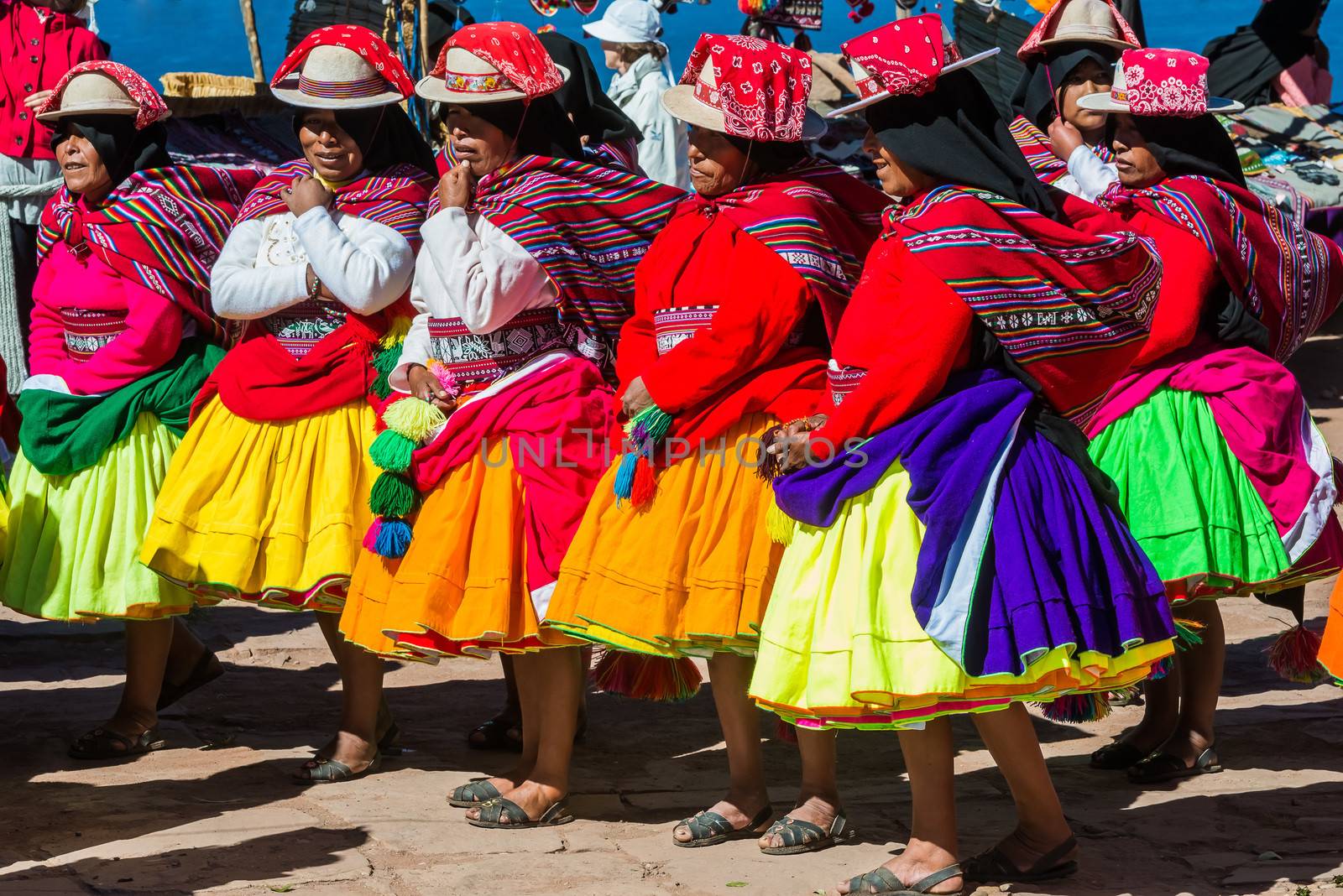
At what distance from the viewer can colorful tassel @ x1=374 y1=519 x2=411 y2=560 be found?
4.39 metres

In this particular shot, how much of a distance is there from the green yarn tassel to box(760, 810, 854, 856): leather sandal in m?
1.37

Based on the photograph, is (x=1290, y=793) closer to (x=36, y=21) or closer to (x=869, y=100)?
(x=869, y=100)

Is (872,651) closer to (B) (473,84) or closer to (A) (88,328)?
(B) (473,84)

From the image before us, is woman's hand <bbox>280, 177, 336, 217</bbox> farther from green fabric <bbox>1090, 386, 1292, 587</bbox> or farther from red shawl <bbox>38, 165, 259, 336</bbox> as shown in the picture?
green fabric <bbox>1090, 386, 1292, 587</bbox>

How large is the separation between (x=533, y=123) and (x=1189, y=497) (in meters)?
2.06

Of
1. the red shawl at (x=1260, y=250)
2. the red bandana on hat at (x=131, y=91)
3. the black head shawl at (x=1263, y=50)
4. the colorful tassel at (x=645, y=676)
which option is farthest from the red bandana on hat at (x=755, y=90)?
the black head shawl at (x=1263, y=50)

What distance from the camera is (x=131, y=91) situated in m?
5.19

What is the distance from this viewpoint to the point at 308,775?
4832 mm

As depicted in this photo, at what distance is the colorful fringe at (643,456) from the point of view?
13.4 feet

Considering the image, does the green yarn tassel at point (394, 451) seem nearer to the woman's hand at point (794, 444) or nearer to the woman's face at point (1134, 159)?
the woman's hand at point (794, 444)

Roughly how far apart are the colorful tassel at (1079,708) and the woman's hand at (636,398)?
1565mm

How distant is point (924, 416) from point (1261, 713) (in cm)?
262

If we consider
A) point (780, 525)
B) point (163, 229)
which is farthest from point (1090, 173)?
point (163, 229)

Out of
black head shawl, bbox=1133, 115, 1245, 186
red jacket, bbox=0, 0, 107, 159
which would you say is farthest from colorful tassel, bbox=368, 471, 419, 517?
red jacket, bbox=0, 0, 107, 159
